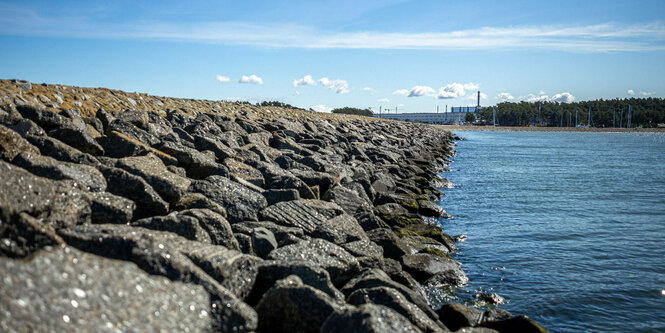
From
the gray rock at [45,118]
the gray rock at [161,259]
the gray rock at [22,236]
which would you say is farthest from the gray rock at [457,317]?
the gray rock at [45,118]

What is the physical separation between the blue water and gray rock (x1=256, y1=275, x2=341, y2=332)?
3134mm

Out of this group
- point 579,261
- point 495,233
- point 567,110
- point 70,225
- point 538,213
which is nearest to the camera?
point 70,225

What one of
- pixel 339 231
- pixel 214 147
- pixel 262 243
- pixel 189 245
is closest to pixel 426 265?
pixel 339 231

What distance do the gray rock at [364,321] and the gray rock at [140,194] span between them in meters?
2.40

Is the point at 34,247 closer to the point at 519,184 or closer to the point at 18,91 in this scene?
the point at 18,91

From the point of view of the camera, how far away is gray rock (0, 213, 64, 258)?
2758mm

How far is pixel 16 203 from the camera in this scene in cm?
321

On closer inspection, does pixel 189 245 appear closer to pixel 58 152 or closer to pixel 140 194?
pixel 140 194

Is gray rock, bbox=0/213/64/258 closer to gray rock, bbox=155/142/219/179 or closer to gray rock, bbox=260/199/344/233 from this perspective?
gray rock, bbox=260/199/344/233

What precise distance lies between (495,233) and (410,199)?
79.1 inches

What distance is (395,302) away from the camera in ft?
12.2

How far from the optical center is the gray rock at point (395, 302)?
3613mm

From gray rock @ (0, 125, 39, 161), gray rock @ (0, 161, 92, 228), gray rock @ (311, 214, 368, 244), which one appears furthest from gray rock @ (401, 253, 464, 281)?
gray rock @ (0, 125, 39, 161)

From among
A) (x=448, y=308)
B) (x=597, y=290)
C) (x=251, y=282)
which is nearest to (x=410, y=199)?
(x=597, y=290)
